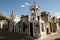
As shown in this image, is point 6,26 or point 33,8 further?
point 6,26

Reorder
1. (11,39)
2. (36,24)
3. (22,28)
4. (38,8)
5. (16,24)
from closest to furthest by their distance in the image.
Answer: (11,39), (36,24), (38,8), (22,28), (16,24)

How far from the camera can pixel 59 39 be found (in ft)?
69.4

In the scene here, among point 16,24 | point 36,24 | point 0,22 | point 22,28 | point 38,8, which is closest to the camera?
point 36,24

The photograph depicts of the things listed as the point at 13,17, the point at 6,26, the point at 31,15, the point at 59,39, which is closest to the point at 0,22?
the point at 6,26

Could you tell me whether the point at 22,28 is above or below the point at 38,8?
below

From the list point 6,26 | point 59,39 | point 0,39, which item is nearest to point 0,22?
point 6,26

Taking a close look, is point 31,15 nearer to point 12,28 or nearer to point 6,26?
point 12,28

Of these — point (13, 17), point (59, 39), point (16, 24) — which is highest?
point (13, 17)

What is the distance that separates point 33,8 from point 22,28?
6.73 m

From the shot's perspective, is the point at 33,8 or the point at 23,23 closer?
the point at 33,8

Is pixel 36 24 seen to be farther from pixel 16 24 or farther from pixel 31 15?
pixel 16 24

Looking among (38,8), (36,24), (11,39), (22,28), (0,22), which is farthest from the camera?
(0,22)

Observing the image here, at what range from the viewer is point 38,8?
26.6 meters

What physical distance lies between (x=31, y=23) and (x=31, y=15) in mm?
3291
